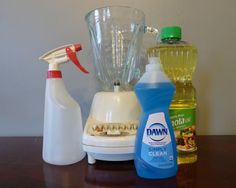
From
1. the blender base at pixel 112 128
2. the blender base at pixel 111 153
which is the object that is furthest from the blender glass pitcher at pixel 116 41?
the blender base at pixel 111 153

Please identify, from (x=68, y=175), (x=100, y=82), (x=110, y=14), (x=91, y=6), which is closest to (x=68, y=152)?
(x=68, y=175)

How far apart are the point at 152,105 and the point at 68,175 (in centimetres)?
25

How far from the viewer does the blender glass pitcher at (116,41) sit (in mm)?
644

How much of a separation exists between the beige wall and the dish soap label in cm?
36

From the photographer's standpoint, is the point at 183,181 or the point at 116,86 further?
the point at 116,86

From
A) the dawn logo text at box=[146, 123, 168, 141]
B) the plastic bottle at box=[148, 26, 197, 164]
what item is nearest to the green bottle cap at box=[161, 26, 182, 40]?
the plastic bottle at box=[148, 26, 197, 164]

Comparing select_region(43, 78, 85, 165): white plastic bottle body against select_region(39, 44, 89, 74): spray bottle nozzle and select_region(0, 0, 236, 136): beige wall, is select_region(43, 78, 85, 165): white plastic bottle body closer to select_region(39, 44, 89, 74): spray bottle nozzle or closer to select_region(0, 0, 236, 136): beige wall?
select_region(39, 44, 89, 74): spray bottle nozzle

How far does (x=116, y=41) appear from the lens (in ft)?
2.19

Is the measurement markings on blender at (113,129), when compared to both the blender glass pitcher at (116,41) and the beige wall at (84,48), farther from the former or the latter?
the beige wall at (84,48)

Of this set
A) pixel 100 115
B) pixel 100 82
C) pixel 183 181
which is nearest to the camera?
pixel 183 181

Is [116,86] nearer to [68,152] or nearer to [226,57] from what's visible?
[68,152]

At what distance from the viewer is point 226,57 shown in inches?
31.2

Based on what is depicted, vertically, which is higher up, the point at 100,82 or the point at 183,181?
the point at 100,82

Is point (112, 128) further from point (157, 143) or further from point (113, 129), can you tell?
point (157, 143)
